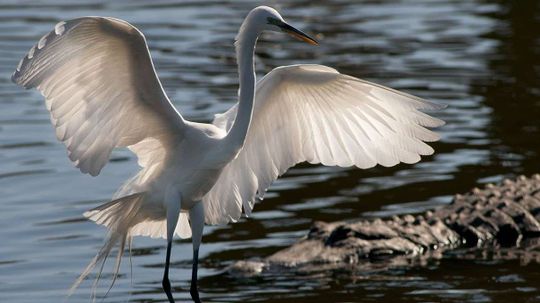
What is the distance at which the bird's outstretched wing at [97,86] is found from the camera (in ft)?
27.4

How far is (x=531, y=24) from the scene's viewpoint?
22734mm

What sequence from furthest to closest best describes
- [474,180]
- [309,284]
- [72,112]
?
[474,180]
[309,284]
[72,112]

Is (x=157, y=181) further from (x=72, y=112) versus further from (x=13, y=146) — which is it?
(x=13, y=146)

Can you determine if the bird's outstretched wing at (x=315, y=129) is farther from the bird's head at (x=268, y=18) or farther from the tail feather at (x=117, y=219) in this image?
the tail feather at (x=117, y=219)

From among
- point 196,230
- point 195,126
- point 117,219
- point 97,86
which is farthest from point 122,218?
point 97,86

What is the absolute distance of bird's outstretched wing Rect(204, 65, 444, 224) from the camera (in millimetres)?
9445

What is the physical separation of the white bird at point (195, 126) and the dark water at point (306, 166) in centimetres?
90

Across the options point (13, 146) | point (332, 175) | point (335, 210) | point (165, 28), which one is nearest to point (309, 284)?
point (335, 210)

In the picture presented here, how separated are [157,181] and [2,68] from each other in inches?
403

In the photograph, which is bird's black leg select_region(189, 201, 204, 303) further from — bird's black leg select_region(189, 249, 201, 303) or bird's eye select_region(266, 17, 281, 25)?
bird's eye select_region(266, 17, 281, 25)

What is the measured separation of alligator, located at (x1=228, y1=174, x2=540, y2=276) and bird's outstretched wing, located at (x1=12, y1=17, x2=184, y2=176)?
199cm

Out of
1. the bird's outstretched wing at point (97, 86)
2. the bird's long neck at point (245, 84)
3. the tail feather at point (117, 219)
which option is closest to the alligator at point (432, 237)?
the tail feather at point (117, 219)

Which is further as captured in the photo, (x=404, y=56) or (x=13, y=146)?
(x=404, y=56)

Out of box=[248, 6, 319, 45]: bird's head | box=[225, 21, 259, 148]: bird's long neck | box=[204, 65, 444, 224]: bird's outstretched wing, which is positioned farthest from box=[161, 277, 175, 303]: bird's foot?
box=[248, 6, 319, 45]: bird's head
